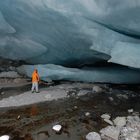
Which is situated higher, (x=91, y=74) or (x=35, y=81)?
(x=91, y=74)

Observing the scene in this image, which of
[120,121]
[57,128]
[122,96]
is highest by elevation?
[122,96]

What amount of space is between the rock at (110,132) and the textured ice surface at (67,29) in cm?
166

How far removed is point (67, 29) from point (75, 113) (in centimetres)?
238

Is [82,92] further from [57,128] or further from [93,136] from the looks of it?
[93,136]

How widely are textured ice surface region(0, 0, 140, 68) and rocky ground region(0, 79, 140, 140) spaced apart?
104cm

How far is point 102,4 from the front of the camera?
728 centimetres

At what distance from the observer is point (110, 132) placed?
244 inches

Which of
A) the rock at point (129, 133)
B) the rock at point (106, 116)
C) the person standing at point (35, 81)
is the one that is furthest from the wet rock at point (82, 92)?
the rock at point (129, 133)

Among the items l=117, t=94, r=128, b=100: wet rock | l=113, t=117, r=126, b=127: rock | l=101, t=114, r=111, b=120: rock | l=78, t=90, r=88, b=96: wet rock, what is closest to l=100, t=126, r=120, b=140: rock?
l=113, t=117, r=126, b=127: rock

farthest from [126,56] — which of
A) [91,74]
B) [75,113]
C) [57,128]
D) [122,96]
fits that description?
[57,128]

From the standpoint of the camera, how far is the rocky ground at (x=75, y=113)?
6.26m

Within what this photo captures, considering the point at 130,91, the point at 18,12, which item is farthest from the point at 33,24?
the point at 130,91

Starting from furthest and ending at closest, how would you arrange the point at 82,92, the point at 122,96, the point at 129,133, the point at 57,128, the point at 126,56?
the point at 82,92
the point at 122,96
the point at 126,56
the point at 57,128
the point at 129,133

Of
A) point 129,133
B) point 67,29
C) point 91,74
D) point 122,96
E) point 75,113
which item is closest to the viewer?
point 129,133
